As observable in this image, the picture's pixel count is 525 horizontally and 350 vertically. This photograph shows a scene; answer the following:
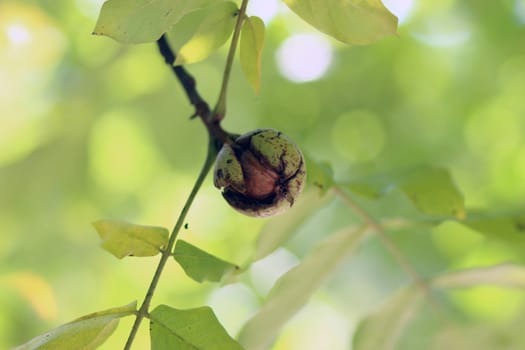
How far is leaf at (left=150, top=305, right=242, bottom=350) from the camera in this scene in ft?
4.75

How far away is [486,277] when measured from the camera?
223 centimetres

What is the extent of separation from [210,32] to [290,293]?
0.69 m

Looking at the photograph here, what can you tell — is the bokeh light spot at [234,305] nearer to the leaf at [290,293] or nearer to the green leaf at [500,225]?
the leaf at [290,293]

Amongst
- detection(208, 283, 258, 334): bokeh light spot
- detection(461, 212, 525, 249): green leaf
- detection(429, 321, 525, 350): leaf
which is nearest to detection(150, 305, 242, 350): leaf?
detection(461, 212, 525, 249): green leaf

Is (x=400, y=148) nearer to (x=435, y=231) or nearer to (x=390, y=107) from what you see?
(x=390, y=107)

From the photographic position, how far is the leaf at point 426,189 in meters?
1.88

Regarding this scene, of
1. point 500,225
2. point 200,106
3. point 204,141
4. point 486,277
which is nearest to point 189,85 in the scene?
point 200,106

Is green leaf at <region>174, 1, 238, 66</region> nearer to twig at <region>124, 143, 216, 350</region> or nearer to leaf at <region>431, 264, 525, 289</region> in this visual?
twig at <region>124, 143, 216, 350</region>

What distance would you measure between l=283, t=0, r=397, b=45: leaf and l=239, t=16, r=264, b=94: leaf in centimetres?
13

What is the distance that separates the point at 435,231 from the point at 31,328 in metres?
2.03

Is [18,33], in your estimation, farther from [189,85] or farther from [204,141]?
[189,85]

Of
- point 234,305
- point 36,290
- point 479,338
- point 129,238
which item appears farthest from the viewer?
point 234,305

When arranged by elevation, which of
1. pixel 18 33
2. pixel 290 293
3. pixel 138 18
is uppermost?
pixel 138 18

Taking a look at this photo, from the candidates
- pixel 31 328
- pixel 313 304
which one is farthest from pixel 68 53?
pixel 313 304
